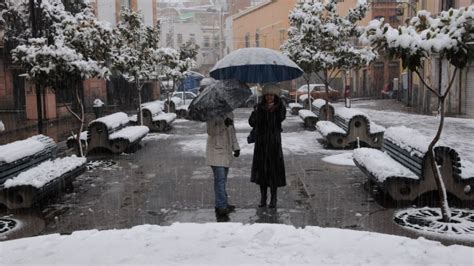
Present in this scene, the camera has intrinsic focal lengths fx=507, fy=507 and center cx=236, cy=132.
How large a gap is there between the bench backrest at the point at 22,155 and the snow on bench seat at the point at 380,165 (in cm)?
517

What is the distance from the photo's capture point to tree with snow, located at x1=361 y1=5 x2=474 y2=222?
5512 millimetres

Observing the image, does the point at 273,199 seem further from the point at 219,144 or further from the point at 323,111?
the point at 323,111

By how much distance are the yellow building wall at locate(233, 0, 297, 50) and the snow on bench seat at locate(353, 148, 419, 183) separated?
39.4 meters

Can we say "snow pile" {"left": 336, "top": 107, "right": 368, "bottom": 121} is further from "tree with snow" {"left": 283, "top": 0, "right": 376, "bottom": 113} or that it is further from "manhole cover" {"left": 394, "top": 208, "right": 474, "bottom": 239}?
"manhole cover" {"left": 394, "top": 208, "right": 474, "bottom": 239}

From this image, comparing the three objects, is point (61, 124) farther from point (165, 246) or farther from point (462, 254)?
point (462, 254)

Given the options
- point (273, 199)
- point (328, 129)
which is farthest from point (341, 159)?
point (273, 199)

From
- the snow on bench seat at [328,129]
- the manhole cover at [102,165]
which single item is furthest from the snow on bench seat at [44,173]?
the snow on bench seat at [328,129]

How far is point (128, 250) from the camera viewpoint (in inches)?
174

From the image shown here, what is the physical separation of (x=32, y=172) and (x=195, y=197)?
2.44 m

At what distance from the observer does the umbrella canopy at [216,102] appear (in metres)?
6.16

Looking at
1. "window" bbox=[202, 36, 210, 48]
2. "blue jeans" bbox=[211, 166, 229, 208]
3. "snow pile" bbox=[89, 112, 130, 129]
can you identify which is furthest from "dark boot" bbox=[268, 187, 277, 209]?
"window" bbox=[202, 36, 210, 48]

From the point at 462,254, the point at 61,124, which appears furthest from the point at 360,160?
the point at 61,124

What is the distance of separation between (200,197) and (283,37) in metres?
42.7

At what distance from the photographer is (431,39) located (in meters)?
5.63
